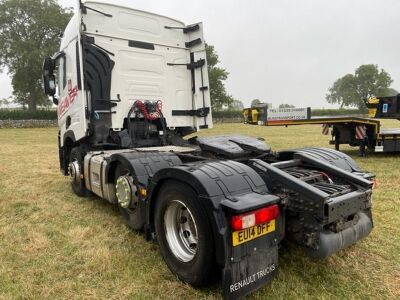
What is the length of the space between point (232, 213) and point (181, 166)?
758 millimetres

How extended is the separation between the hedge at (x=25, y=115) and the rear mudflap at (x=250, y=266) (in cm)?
3704

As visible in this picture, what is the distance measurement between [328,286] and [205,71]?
450 cm

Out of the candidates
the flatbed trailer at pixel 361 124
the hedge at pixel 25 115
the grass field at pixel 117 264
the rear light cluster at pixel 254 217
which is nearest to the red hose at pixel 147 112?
the grass field at pixel 117 264

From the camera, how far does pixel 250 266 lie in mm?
2418

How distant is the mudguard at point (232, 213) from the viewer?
234 cm

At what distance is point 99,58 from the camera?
17.8ft

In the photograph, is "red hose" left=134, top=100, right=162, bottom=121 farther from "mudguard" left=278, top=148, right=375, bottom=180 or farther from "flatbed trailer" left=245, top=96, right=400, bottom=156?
"flatbed trailer" left=245, top=96, right=400, bottom=156

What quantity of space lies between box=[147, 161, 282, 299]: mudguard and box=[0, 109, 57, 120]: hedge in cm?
3653

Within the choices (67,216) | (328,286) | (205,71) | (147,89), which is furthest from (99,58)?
(328,286)

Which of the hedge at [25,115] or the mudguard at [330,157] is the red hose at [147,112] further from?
the hedge at [25,115]

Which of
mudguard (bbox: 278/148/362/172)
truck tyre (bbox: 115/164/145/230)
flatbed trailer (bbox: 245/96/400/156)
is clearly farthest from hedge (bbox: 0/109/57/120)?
mudguard (bbox: 278/148/362/172)

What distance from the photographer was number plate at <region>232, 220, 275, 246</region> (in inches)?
92.1

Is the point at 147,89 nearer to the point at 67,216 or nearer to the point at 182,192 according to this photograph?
the point at 67,216

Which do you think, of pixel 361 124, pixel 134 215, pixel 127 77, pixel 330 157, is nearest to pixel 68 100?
pixel 127 77
